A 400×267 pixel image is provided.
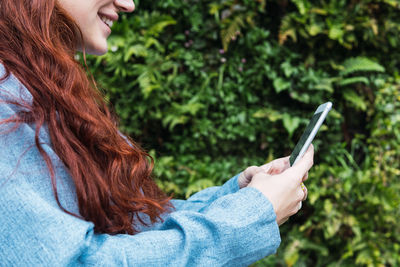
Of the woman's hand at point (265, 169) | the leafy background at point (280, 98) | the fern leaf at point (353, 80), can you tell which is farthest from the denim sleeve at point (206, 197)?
the fern leaf at point (353, 80)

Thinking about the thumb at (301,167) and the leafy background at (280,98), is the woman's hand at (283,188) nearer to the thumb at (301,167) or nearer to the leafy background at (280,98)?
the thumb at (301,167)

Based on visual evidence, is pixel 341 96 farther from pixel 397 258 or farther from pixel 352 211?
pixel 397 258

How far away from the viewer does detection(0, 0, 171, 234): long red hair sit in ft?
2.64

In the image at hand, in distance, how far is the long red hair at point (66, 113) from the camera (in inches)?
31.6

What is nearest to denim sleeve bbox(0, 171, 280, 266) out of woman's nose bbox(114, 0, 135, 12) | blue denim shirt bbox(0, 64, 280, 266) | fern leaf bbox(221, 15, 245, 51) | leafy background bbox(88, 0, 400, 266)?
blue denim shirt bbox(0, 64, 280, 266)

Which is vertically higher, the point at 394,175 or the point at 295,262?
the point at 394,175

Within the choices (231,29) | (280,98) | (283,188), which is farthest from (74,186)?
(280,98)

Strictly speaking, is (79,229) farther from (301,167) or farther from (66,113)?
(301,167)

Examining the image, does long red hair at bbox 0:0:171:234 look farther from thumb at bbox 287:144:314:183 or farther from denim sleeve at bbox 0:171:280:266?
thumb at bbox 287:144:314:183

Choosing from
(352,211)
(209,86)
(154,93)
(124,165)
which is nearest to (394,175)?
(352,211)

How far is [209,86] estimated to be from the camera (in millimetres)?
3449

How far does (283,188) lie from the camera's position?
93cm

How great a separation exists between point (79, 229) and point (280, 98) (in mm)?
2979

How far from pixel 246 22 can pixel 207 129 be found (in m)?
1.14
